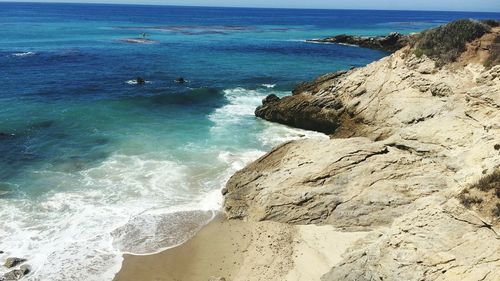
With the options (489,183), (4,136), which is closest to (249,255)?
(489,183)

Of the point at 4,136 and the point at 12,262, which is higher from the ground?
the point at 4,136

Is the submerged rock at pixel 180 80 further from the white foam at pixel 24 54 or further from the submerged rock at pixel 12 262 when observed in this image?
the submerged rock at pixel 12 262

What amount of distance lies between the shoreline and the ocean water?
0.84 m

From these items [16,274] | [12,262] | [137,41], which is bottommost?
[16,274]

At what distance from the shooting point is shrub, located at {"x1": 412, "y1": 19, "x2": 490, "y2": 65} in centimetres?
2608

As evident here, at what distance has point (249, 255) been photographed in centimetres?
1791

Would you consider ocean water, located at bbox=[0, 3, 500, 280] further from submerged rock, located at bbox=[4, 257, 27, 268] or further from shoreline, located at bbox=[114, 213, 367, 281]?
shoreline, located at bbox=[114, 213, 367, 281]

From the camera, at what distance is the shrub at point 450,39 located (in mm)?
26078

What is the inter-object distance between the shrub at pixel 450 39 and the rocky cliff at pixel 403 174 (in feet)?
1.44

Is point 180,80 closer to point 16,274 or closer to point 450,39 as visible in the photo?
point 450,39

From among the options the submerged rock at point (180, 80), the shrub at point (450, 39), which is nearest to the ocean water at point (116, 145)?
the submerged rock at point (180, 80)

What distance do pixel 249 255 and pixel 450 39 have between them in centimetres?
1890

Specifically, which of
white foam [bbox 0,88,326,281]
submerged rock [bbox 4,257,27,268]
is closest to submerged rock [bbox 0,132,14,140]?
white foam [bbox 0,88,326,281]

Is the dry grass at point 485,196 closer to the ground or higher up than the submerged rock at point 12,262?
higher up
